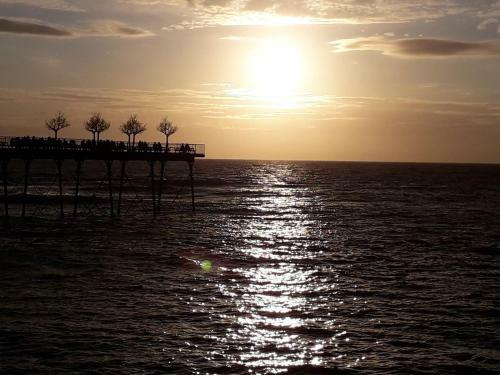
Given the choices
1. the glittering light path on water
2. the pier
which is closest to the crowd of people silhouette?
the pier

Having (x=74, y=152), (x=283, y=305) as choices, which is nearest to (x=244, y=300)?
(x=283, y=305)

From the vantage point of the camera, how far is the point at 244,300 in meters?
30.9

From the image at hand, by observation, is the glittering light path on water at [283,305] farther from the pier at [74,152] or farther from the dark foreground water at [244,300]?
the pier at [74,152]

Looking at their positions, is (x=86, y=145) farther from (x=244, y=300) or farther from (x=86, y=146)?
(x=244, y=300)

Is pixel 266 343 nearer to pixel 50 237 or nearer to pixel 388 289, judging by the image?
pixel 388 289

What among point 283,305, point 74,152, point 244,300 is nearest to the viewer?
point 283,305

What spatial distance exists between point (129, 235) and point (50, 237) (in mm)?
6843

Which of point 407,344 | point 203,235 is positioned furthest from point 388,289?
point 203,235

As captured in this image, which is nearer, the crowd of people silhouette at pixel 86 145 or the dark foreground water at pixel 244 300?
the dark foreground water at pixel 244 300

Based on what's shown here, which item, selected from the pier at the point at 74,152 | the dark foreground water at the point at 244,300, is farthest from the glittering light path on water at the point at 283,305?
the pier at the point at 74,152

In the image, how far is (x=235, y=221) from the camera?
69.4m

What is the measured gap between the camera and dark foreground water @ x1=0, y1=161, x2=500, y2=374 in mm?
22578

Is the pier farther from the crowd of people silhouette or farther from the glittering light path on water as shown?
the glittering light path on water

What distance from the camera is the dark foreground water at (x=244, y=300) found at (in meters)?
22.6
